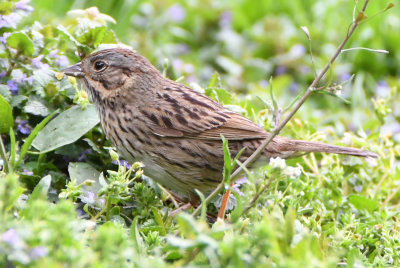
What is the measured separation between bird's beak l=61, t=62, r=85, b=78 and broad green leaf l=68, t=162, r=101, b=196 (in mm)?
531

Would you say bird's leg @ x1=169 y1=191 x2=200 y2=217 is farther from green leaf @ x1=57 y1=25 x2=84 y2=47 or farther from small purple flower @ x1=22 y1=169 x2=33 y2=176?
green leaf @ x1=57 y1=25 x2=84 y2=47

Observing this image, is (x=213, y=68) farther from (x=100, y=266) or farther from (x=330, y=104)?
(x=100, y=266)

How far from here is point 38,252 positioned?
71.2 inches

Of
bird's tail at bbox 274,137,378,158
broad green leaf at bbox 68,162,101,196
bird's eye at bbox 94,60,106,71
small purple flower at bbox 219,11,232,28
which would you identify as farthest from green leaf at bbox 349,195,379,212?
small purple flower at bbox 219,11,232,28

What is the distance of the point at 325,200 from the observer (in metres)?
3.62

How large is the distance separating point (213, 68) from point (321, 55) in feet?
3.22

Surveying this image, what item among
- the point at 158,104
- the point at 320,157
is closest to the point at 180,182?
the point at 158,104

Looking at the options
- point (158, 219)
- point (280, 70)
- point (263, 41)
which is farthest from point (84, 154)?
point (263, 41)

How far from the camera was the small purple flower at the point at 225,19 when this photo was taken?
6.62 m

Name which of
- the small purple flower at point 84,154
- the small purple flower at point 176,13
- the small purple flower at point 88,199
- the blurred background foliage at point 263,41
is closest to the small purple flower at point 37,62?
the small purple flower at point 84,154

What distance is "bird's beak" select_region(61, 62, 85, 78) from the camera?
3.49 meters

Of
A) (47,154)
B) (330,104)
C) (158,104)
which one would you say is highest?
(158,104)

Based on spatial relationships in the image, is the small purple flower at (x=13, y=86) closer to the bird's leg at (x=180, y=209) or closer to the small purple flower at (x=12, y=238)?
the bird's leg at (x=180, y=209)

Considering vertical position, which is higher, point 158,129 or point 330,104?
point 158,129
